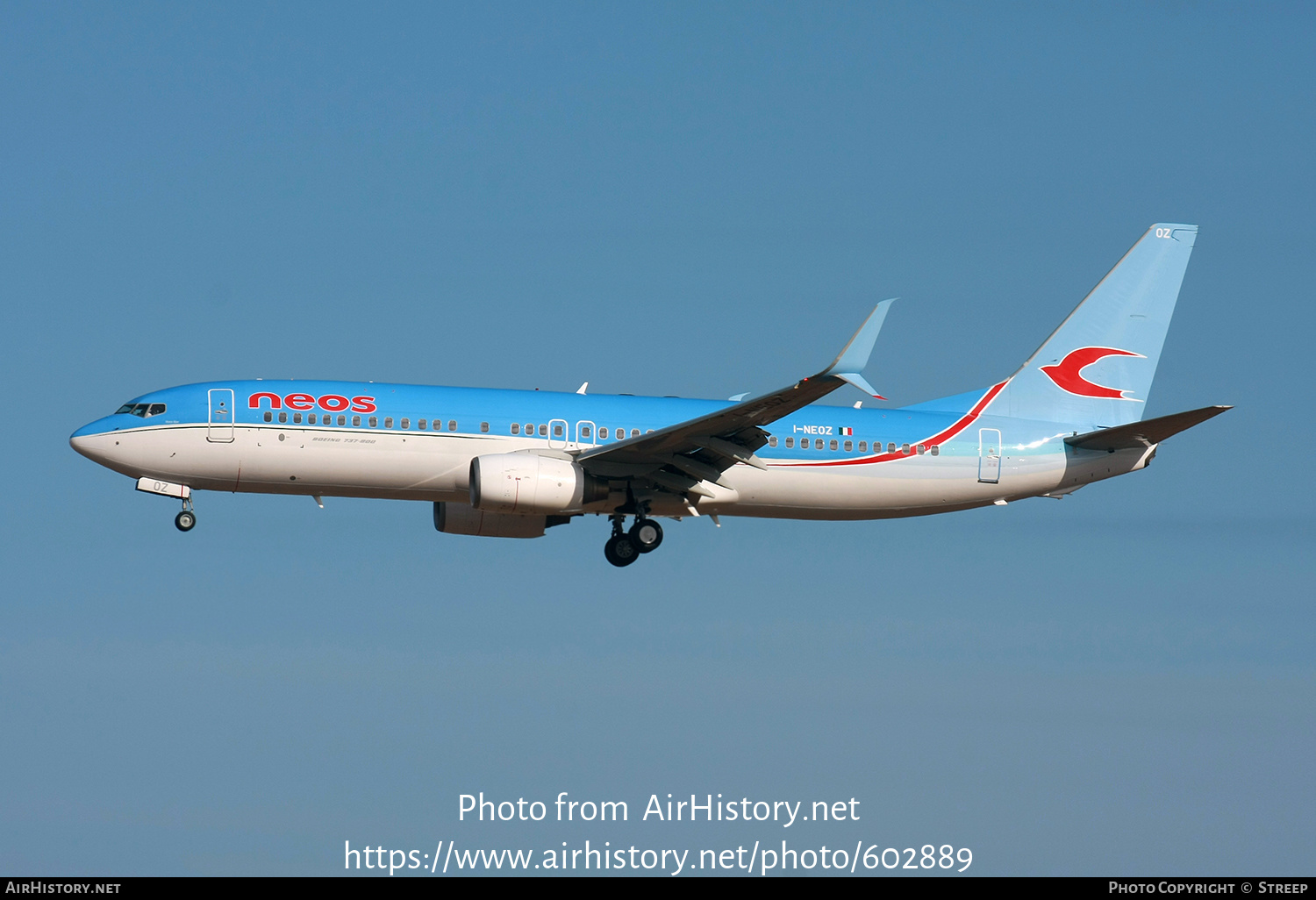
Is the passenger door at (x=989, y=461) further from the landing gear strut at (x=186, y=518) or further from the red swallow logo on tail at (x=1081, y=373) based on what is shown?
the landing gear strut at (x=186, y=518)

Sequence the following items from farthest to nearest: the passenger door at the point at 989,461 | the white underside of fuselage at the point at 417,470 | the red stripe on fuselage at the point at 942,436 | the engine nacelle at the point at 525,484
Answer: the passenger door at the point at 989,461 < the red stripe on fuselage at the point at 942,436 < the white underside of fuselage at the point at 417,470 < the engine nacelle at the point at 525,484

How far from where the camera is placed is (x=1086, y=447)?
42.8 metres

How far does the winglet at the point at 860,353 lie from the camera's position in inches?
1304

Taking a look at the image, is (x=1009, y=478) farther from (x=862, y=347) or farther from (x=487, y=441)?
(x=487, y=441)

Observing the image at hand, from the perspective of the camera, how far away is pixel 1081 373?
148ft

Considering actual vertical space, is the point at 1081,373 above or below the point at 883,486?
above

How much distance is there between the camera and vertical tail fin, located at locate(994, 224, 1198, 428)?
44.4 meters

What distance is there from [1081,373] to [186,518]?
25.1 m

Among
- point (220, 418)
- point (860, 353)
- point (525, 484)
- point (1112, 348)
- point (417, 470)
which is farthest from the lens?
point (1112, 348)

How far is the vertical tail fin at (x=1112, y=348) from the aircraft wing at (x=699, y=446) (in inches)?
350

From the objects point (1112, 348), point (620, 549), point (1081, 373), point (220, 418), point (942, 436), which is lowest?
point (620, 549)

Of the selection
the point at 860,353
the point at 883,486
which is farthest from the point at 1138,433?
the point at 860,353

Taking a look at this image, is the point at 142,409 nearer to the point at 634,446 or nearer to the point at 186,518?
the point at 186,518

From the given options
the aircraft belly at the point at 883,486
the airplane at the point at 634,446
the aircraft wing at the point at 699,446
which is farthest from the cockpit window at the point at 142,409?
the aircraft belly at the point at 883,486
